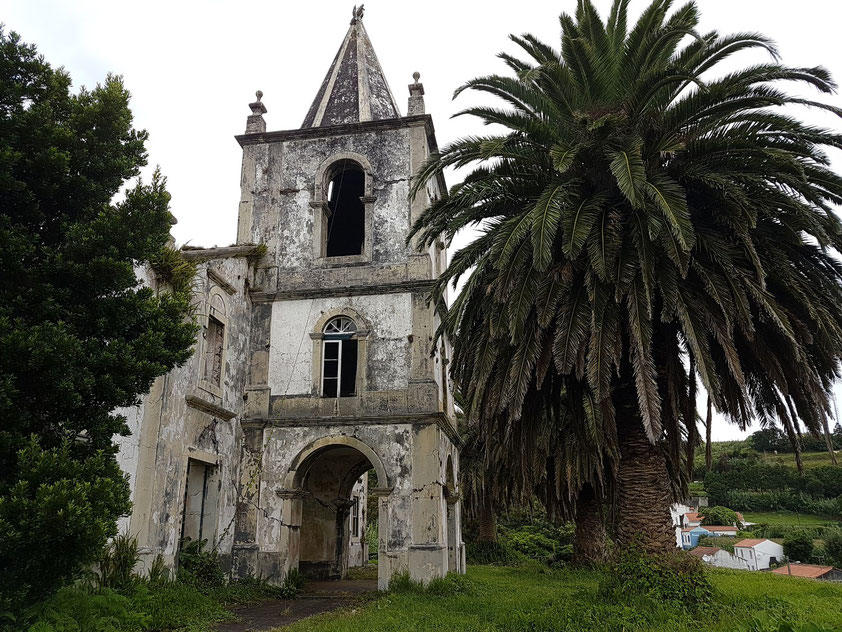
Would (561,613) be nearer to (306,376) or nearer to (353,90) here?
(306,376)

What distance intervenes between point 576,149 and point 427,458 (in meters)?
8.01

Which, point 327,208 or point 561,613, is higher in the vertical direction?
point 327,208

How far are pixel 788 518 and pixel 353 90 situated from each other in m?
63.9

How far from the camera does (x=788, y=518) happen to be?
208 feet

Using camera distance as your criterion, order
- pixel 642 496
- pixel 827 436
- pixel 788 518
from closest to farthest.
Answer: pixel 827 436, pixel 642 496, pixel 788 518

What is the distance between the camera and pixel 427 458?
14961 millimetres

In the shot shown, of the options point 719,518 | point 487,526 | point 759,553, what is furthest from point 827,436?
point 719,518

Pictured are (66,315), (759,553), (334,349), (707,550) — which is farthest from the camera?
(759,553)

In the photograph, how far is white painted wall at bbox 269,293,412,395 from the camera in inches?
629

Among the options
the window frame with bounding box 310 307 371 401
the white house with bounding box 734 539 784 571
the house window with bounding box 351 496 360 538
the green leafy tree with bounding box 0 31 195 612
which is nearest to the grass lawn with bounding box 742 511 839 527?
the white house with bounding box 734 539 784 571

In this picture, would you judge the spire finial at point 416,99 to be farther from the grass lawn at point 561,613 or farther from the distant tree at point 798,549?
the distant tree at point 798,549

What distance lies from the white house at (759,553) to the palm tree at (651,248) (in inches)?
1445

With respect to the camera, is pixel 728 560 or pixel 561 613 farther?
pixel 728 560

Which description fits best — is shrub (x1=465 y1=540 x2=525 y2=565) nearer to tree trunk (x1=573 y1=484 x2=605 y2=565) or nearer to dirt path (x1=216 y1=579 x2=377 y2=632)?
tree trunk (x1=573 y1=484 x2=605 y2=565)
